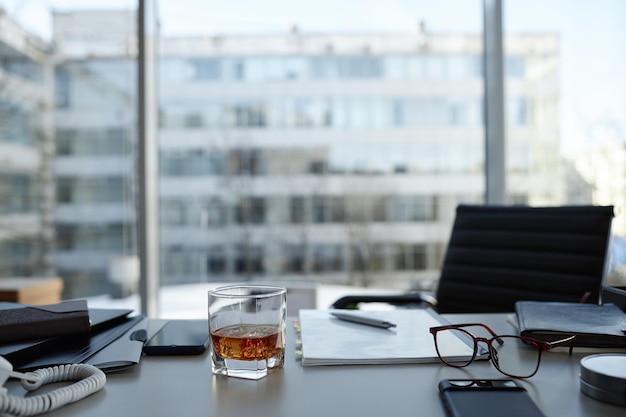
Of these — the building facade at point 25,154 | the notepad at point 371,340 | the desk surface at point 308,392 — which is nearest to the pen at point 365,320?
the notepad at point 371,340

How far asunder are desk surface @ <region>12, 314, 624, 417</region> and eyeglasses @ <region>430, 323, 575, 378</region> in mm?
17

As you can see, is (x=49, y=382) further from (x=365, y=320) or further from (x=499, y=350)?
(x=499, y=350)

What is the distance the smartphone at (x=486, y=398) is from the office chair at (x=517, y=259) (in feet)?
2.85

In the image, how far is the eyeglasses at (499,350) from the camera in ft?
2.60

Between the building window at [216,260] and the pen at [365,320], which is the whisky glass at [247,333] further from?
the building window at [216,260]

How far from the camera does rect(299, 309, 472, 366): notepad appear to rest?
2.74ft

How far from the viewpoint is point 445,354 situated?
2.79 ft

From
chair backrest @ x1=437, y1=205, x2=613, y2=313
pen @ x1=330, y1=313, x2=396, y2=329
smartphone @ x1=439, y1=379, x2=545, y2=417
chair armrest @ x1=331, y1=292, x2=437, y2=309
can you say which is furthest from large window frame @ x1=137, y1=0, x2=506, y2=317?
smartphone @ x1=439, y1=379, x2=545, y2=417

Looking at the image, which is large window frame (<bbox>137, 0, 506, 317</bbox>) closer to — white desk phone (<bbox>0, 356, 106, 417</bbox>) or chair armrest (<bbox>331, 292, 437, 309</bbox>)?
chair armrest (<bbox>331, 292, 437, 309</bbox>)

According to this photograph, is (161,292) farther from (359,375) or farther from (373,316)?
(359,375)

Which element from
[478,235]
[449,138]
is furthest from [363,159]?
[478,235]

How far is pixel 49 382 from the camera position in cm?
74

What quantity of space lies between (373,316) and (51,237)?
2.31m

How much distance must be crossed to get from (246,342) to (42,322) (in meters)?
0.35
